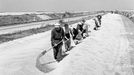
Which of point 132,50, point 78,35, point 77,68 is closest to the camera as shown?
point 77,68

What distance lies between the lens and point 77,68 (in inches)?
403

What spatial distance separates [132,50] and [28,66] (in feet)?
24.7

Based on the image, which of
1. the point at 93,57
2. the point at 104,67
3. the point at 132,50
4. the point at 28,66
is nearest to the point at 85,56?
the point at 93,57

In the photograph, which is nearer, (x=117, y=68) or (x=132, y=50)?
(x=117, y=68)

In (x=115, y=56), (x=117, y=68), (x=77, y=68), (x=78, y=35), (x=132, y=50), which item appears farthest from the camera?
(x=78, y=35)

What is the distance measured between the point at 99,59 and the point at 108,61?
1.48 feet

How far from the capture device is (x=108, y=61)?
491 inches

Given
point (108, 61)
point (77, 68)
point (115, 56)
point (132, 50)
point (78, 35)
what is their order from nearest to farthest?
point (77, 68) < point (108, 61) < point (115, 56) < point (132, 50) < point (78, 35)

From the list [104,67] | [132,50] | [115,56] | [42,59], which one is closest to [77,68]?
[104,67]

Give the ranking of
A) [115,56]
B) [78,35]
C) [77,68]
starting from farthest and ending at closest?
[78,35] → [115,56] → [77,68]

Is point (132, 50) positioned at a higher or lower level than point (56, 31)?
lower

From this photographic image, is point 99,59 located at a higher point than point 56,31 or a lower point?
lower

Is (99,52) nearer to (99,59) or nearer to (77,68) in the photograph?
(99,59)

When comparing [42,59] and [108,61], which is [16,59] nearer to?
[42,59]
